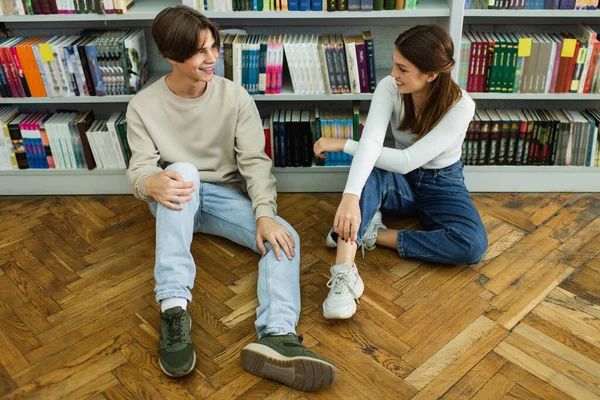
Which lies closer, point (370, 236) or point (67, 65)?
point (370, 236)

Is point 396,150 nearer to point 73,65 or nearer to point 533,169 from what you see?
point 533,169

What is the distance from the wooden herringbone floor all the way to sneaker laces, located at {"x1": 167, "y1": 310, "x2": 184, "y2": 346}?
0.10 m

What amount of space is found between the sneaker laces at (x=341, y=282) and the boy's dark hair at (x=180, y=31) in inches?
35.0

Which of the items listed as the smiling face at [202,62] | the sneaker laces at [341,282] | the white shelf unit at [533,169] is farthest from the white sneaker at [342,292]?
the white shelf unit at [533,169]

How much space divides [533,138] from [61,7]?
80.3 inches

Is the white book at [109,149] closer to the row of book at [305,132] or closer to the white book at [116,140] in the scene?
the white book at [116,140]

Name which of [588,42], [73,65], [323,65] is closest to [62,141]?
[73,65]

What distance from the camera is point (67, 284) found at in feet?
7.31

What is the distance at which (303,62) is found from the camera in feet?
8.18

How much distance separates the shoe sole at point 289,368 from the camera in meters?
1.73

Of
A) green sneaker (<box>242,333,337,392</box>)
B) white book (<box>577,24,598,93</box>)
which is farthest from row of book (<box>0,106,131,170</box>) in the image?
white book (<box>577,24,598,93</box>)

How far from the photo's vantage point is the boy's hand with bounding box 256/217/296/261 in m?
2.04

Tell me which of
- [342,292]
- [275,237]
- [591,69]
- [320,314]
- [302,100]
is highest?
[591,69]

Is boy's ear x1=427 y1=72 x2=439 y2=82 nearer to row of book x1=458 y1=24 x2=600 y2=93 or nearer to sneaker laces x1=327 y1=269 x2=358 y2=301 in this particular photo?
row of book x1=458 y1=24 x2=600 y2=93
